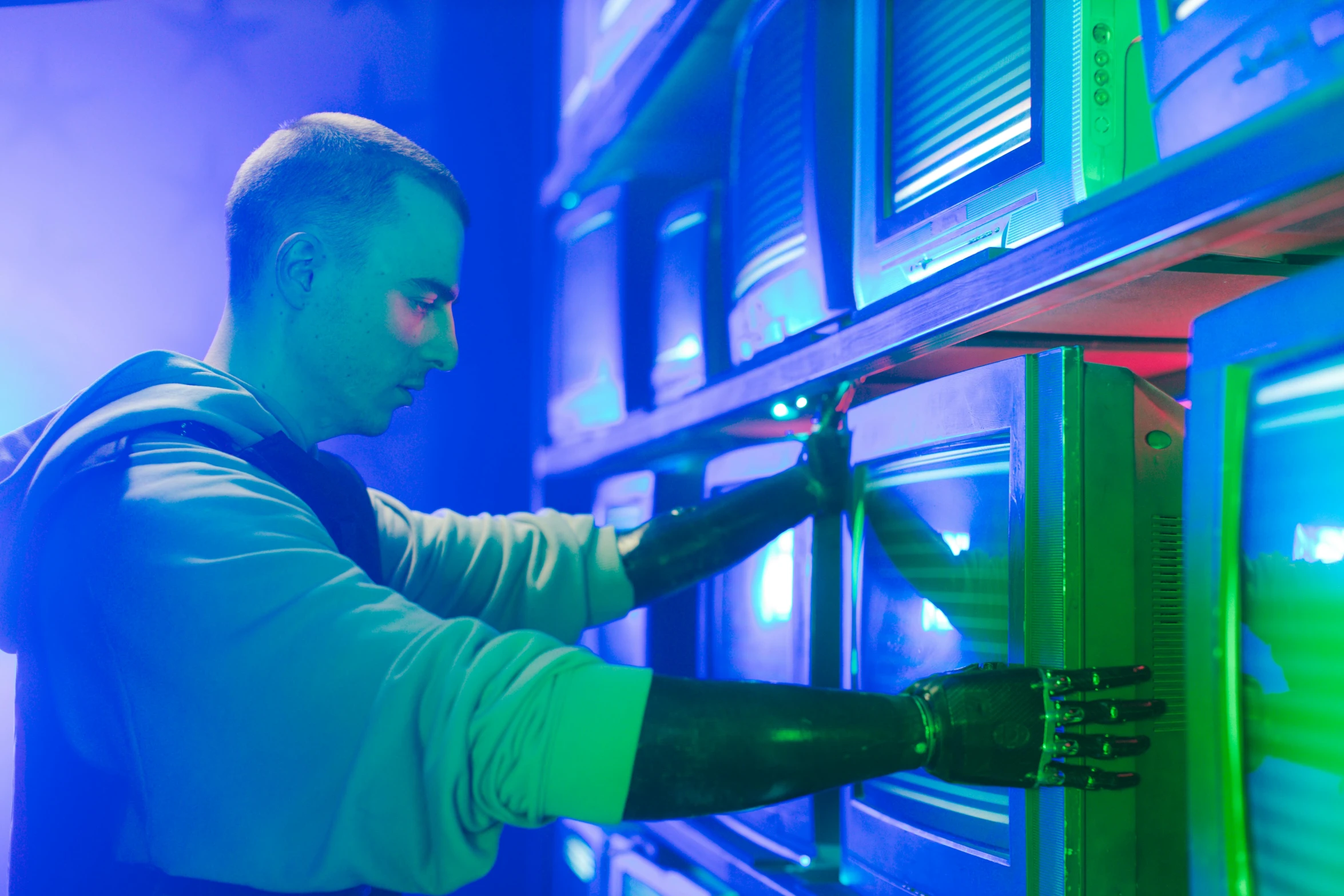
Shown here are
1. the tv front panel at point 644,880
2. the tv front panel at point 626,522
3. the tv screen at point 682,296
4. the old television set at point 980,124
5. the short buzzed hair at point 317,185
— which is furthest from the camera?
the tv front panel at point 626,522

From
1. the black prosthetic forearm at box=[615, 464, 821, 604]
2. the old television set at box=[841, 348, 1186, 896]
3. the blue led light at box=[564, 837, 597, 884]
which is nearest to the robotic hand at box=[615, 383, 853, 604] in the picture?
the black prosthetic forearm at box=[615, 464, 821, 604]

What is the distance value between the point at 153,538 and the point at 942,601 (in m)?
0.65

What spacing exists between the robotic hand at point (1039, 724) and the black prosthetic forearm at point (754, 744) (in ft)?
0.14

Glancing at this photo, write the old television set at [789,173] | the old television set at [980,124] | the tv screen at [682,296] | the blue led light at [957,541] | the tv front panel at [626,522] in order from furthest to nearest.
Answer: the tv front panel at [626,522] → the tv screen at [682,296] → the old television set at [789,173] → the blue led light at [957,541] → the old television set at [980,124]

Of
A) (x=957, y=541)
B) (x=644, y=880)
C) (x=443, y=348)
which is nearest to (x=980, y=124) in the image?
(x=957, y=541)

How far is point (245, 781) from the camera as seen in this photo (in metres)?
0.64

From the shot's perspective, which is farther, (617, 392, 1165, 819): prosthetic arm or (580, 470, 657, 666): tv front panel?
(580, 470, 657, 666): tv front panel

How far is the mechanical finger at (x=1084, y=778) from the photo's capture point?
1.92ft

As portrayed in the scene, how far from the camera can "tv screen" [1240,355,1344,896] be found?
1.34ft

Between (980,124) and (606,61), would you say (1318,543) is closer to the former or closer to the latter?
(980,124)

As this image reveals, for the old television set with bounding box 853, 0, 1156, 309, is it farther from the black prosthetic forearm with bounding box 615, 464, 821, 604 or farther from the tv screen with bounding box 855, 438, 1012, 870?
the black prosthetic forearm with bounding box 615, 464, 821, 604

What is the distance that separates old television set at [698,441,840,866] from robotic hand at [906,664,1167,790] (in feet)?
0.91

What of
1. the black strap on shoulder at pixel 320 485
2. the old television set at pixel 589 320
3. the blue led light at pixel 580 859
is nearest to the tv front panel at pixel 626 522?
the old television set at pixel 589 320

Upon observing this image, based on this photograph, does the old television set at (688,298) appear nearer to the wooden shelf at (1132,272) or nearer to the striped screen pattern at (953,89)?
the wooden shelf at (1132,272)
